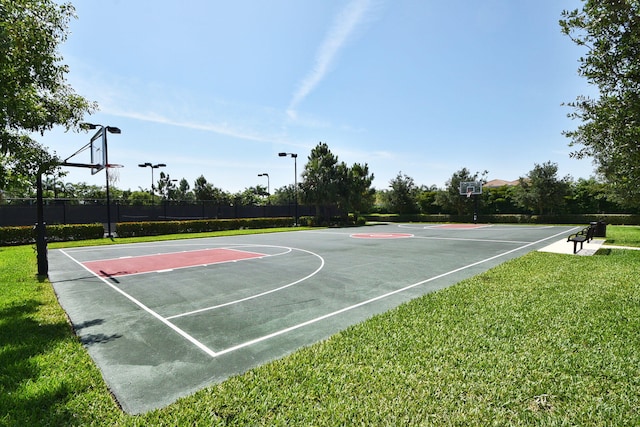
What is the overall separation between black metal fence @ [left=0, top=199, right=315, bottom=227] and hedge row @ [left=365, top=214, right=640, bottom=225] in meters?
14.7

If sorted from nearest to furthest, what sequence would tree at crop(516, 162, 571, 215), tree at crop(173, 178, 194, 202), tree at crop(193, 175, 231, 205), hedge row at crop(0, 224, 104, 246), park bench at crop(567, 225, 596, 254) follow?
1. park bench at crop(567, 225, 596, 254)
2. hedge row at crop(0, 224, 104, 246)
3. tree at crop(516, 162, 571, 215)
4. tree at crop(193, 175, 231, 205)
5. tree at crop(173, 178, 194, 202)

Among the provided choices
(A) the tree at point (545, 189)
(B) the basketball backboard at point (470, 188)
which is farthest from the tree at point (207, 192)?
(A) the tree at point (545, 189)

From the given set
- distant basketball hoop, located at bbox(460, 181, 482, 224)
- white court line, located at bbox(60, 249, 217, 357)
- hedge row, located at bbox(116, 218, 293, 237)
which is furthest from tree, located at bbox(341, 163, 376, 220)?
white court line, located at bbox(60, 249, 217, 357)

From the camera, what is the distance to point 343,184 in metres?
41.6

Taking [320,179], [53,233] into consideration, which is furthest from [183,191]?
[53,233]

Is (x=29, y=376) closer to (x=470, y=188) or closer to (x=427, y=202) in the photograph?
(x=470, y=188)

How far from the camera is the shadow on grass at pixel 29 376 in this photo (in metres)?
3.11

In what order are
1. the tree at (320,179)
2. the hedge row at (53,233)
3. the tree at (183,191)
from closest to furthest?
the hedge row at (53,233)
the tree at (320,179)
the tree at (183,191)

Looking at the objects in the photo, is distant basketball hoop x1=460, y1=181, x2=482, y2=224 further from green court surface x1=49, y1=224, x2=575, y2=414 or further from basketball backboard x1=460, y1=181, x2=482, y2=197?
green court surface x1=49, y1=224, x2=575, y2=414

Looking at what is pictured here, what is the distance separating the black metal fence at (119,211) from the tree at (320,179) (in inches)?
107

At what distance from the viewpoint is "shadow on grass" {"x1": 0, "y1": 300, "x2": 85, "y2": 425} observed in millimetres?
3107

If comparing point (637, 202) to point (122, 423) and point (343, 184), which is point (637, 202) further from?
point (343, 184)

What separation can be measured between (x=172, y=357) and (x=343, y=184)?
3785 cm

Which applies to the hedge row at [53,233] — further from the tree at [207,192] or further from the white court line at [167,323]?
the tree at [207,192]
